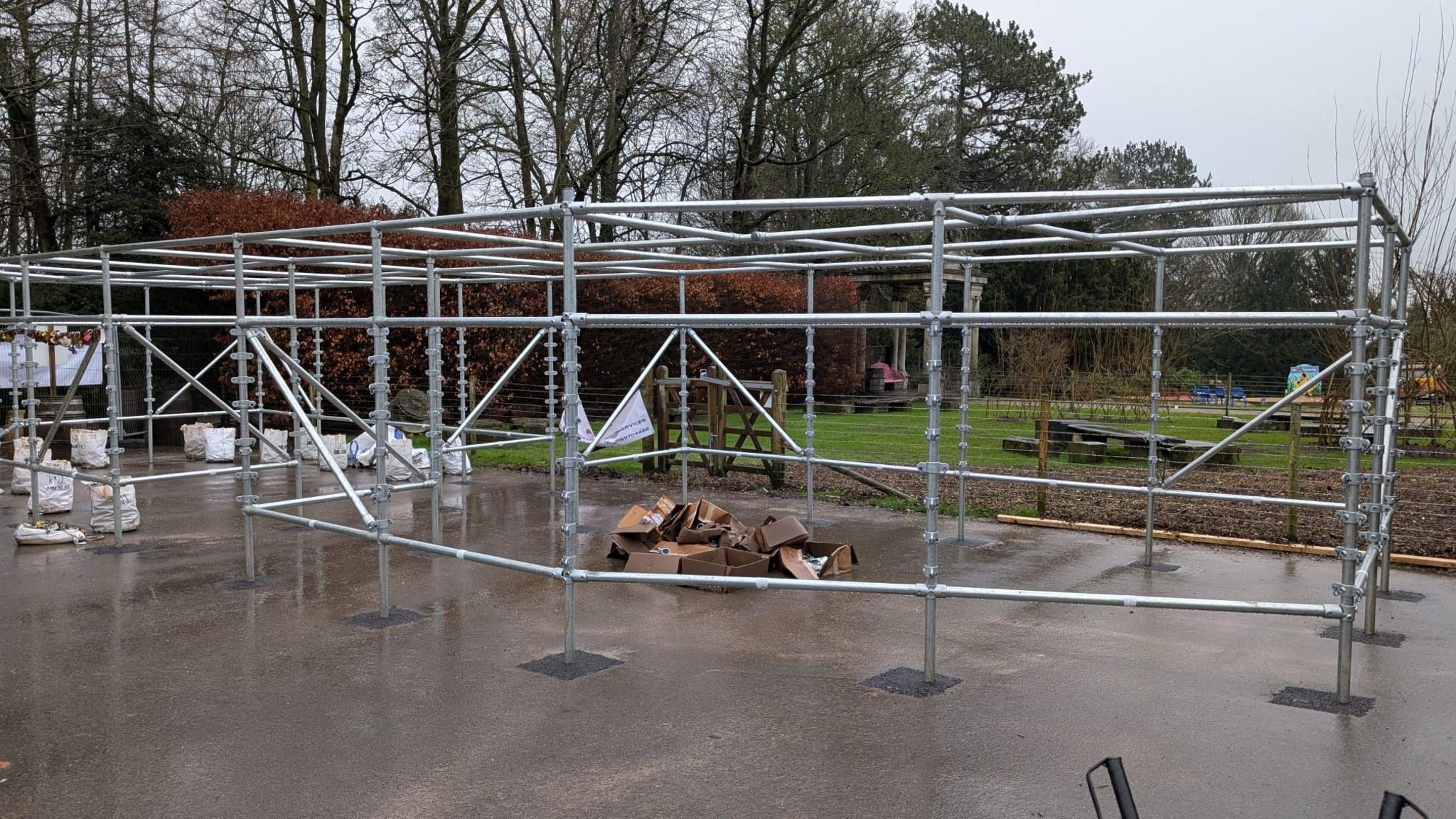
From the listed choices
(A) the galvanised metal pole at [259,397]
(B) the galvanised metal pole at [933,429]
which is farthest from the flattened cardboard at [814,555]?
(A) the galvanised metal pole at [259,397]

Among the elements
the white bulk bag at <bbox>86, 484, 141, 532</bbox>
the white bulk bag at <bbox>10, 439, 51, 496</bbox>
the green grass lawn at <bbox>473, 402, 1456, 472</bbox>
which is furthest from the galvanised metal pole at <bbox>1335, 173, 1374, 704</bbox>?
the white bulk bag at <bbox>10, 439, 51, 496</bbox>

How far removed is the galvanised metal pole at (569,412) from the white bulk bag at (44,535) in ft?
17.2

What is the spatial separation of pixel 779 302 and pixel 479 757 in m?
15.0

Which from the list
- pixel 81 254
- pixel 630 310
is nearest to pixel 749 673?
pixel 81 254

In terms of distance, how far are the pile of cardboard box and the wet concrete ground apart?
0.67 ft

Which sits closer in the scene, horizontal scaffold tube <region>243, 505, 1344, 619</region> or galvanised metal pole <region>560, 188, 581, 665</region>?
horizontal scaffold tube <region>243, 505, 1344, 619</region>

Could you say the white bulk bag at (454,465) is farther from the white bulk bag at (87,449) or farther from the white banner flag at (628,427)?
the white bulk bag at (87,449)

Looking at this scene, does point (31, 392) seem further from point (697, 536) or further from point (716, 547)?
point (716, 547)

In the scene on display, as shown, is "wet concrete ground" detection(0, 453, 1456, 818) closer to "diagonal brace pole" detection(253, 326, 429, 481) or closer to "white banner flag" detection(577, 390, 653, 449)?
"diagonal brace pole" detection(253, 326, 429, 481)

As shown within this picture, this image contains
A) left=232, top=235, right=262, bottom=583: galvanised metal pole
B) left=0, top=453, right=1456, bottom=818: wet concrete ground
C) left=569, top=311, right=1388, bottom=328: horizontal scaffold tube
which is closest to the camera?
left=0, top=453, right=1456, bottom=818: wet concrete ground

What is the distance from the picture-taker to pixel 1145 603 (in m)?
4.55

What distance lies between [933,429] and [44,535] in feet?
23.6

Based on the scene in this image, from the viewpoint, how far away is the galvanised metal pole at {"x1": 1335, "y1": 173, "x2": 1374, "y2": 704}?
441 cm

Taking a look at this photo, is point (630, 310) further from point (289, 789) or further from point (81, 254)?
point (289, 789)
